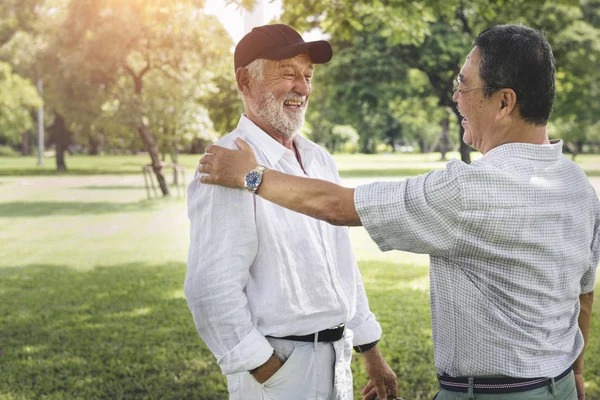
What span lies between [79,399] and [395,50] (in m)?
32.0

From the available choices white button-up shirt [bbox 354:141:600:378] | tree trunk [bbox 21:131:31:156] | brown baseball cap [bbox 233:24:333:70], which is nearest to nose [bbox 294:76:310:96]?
brown baseball cap [bbox 233:24:333:70]

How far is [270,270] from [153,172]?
23.4 metres

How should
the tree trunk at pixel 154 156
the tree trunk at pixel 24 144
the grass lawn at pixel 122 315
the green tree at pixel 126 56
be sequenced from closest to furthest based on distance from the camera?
the grass lawn at pixel 122 315 → the green tree at pixel 126 56 → the tree trunk at pixel 154 156 → the tree trunk at pixel 24 144

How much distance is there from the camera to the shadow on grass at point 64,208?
1908 cm

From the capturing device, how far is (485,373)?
211 centimetres

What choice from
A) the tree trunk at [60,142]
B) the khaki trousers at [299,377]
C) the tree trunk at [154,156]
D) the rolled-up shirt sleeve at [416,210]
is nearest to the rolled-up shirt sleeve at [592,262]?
the rolled-up shirt sleeve at [416,210]

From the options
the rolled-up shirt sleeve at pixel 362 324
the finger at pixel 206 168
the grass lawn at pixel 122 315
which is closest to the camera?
the finger at pixel 206 168

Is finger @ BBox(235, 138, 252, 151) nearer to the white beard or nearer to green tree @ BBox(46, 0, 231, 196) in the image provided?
the white beard

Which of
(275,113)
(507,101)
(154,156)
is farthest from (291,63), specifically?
(154,156)

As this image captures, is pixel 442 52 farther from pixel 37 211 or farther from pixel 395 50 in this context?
pixel 37 211

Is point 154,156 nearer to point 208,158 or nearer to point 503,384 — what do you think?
point 208,158

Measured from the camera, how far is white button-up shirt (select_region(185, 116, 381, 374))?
2.51m

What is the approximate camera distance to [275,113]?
2906 millimetres

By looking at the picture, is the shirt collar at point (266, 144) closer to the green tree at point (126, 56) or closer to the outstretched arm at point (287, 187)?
the outstretched arm at point (287, 187)
